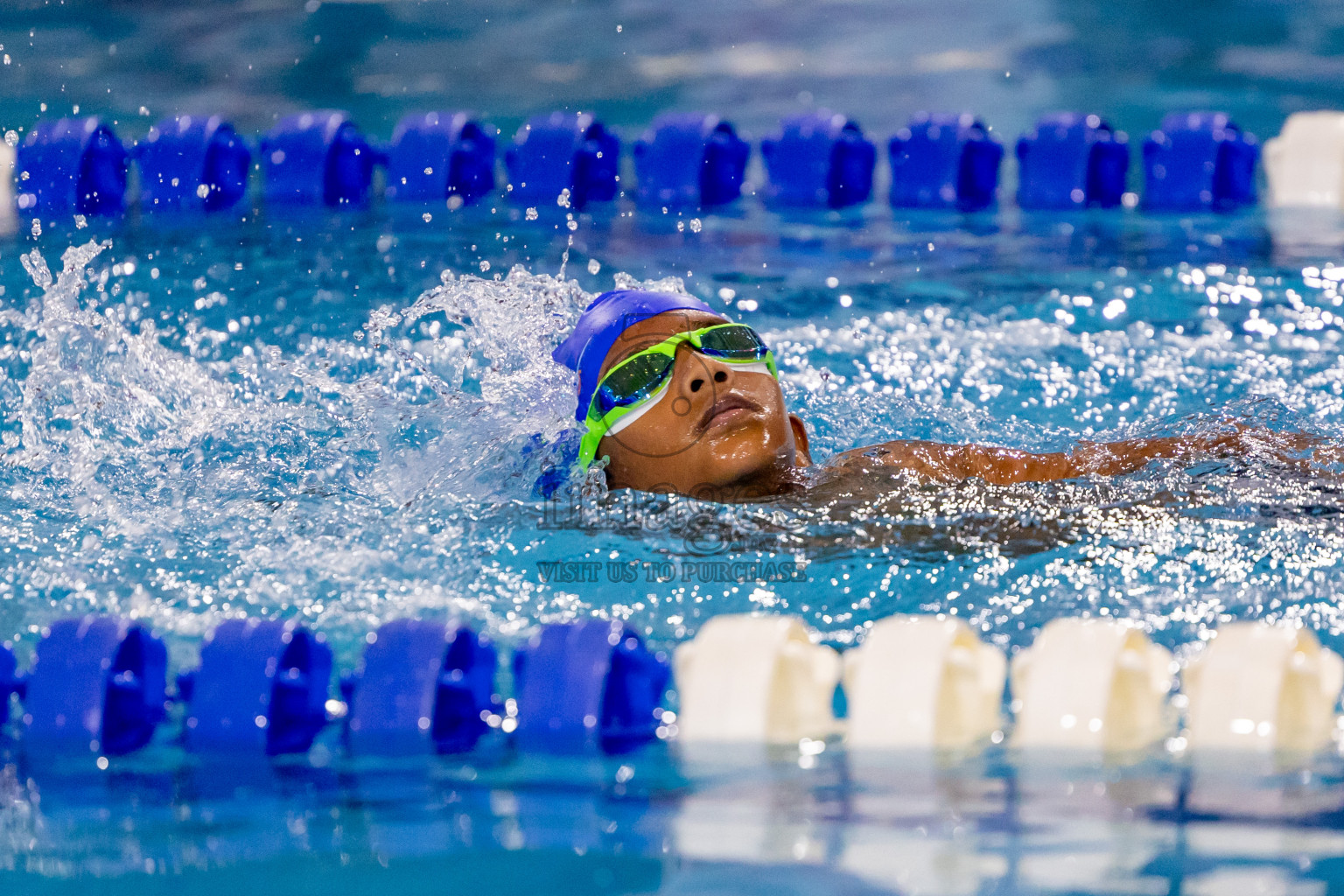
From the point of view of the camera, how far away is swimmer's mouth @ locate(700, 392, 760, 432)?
2684 millimetres

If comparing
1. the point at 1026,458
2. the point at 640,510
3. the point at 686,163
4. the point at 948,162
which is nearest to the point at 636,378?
the point at 640,510

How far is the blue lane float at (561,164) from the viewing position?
5.32 m

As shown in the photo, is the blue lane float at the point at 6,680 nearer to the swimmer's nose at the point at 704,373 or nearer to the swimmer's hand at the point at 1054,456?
the swimmer's nose at the point at 704,373

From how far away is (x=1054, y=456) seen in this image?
115 inches

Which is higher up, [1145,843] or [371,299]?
[371,299]

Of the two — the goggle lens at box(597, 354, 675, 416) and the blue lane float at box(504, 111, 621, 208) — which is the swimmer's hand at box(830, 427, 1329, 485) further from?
the blue lane float at box(504, 111, 621, 208)

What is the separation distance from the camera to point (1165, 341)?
A: 12.9ft

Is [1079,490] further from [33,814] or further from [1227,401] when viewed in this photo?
[33,814]

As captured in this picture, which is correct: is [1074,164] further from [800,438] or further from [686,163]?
[800,438]

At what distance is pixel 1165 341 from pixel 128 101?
610cm

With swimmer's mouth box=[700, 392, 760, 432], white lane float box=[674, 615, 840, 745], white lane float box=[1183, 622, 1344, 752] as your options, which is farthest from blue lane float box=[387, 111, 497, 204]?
white lane float box=[1183, 622, 1344, 752]

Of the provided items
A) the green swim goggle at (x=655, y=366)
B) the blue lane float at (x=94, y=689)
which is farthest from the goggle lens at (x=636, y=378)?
the blue lane float at (x=94, y=689)

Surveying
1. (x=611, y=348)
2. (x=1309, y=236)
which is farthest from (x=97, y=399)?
(x=1309, y=236)

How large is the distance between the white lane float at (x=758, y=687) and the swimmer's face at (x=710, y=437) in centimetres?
71
